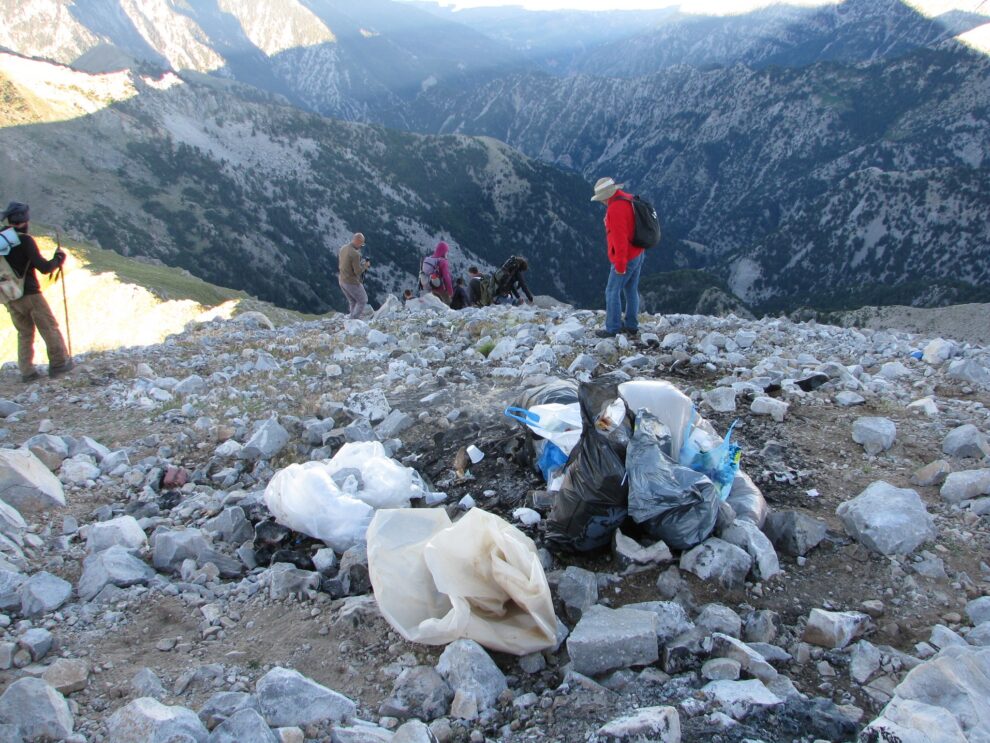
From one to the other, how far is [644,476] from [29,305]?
26.3 ft

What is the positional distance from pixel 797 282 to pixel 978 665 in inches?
5175

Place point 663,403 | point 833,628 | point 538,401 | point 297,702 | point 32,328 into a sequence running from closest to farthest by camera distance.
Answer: point 297,702 < point 833,628 < point 663,403 < point 538,401 < point 32,328

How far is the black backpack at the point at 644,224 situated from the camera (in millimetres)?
7387

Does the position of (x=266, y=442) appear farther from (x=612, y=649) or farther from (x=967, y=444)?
(x=967, y=444)

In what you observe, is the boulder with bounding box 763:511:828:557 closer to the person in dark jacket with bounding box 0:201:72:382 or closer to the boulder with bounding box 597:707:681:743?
the boulder with bounding box 597:707:681:743

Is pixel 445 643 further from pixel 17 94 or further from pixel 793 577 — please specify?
pixel 17 94

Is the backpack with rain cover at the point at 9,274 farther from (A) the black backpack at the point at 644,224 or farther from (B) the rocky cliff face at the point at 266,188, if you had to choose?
(B) the rocky cliff face at the point at 266,188

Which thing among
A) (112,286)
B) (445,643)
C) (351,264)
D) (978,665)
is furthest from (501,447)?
(112,286)

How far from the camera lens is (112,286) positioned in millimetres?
22828

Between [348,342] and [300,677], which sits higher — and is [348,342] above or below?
below

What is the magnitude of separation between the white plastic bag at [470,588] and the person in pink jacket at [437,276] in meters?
11.2

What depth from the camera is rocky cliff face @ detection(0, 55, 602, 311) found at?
→ 81000 mm

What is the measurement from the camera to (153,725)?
2096 millimetres

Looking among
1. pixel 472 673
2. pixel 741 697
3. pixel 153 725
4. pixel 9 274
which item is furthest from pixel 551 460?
pixel 9 274
